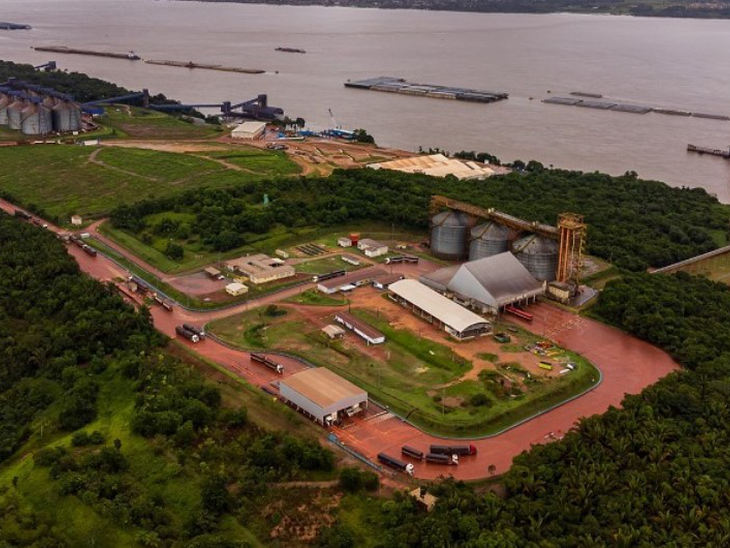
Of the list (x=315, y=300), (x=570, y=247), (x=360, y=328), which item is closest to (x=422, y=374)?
(x=360, y=328)

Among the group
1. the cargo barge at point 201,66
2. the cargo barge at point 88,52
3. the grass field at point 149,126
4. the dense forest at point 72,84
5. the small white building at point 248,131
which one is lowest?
the grass field at point 149,126

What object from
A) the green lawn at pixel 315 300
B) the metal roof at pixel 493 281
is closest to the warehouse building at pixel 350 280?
the green lawn at pixel 315 300

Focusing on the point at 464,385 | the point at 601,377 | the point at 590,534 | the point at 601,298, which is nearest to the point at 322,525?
the point at 590,534

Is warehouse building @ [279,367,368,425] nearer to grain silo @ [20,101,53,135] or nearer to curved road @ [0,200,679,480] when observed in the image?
curved road @ [0,200,679,480]

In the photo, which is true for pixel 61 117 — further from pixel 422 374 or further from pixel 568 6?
pixel 568 6

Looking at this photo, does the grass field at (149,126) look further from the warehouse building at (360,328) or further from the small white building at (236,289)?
the warehouse building at (360,328)

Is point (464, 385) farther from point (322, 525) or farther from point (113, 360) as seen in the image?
point (113, 360)

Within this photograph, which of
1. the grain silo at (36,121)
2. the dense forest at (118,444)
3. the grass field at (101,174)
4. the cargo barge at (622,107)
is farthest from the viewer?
the cargo barge at (622,107)
